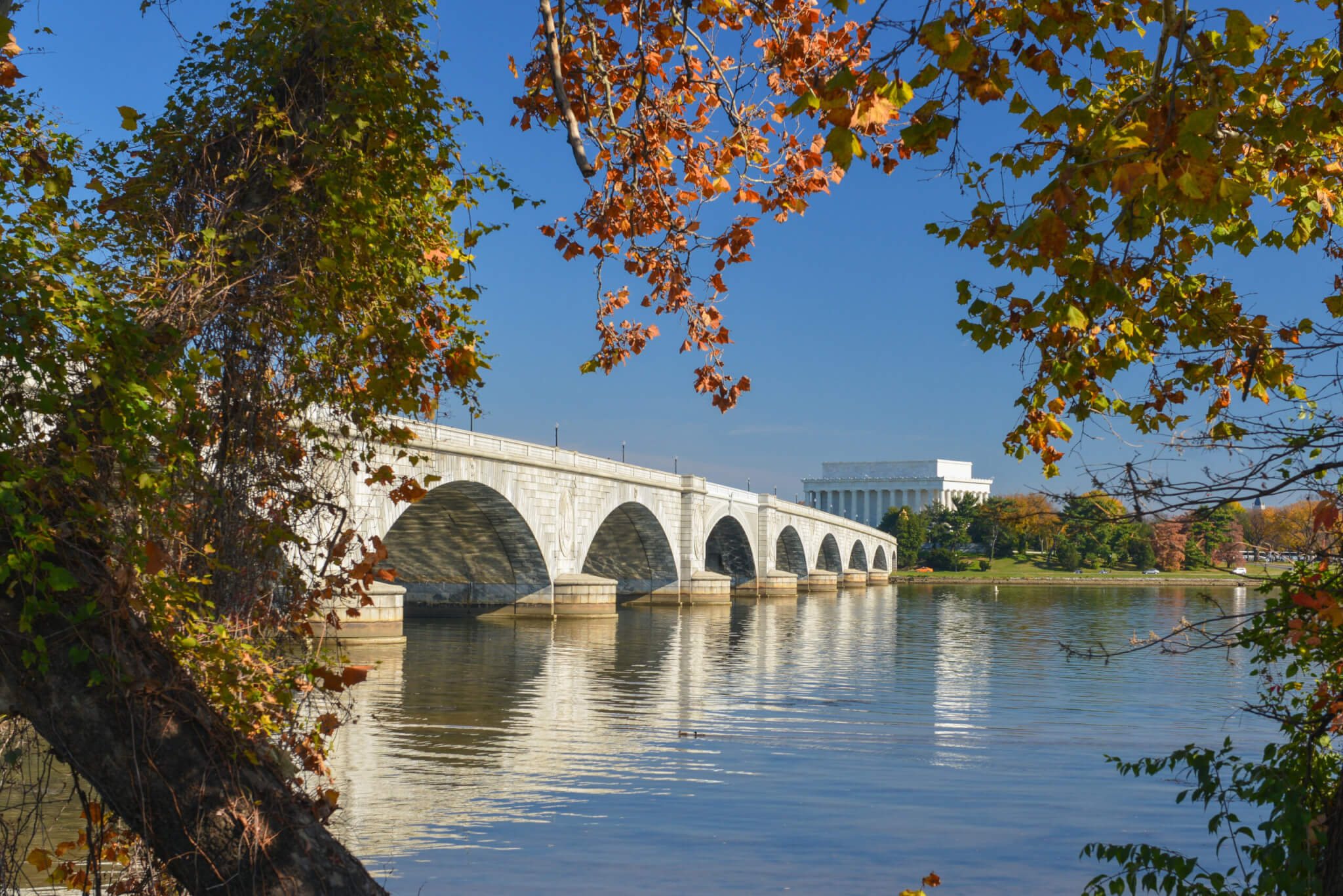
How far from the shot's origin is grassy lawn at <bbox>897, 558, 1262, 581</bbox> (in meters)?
91.6

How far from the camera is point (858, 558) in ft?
331

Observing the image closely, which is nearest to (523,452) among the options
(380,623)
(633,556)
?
(380,623)

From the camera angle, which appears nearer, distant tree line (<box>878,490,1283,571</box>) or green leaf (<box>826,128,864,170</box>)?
green leaf (<box>826,128,864,170</box>)

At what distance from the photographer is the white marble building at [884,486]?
149000mm

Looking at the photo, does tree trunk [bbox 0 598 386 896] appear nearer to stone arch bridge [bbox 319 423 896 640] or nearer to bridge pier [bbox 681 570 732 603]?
stone arch bridge [bbox 319 423 896 640]

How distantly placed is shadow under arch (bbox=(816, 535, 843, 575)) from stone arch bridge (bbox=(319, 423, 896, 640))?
81.7ft

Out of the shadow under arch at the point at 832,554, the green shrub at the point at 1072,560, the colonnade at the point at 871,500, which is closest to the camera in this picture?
the shadow under arch at the point at 832,554

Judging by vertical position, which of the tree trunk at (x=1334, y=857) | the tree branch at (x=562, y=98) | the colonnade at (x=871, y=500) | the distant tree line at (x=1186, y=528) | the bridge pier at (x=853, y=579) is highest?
the colonnade at (x=871, y=500)

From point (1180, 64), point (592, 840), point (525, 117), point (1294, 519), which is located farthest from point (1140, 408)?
Answer: point (592, 840)

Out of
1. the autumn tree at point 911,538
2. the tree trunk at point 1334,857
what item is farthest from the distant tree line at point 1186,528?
the autumn tree at point 911,538

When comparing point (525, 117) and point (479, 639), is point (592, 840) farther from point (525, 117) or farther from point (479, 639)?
point (479, 639)

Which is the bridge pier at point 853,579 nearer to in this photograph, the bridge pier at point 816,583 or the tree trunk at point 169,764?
the bridge pier at point 816,583

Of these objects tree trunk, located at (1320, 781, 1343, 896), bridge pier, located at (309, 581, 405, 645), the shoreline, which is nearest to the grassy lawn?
the shoreline

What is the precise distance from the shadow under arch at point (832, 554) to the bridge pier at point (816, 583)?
722 cm
